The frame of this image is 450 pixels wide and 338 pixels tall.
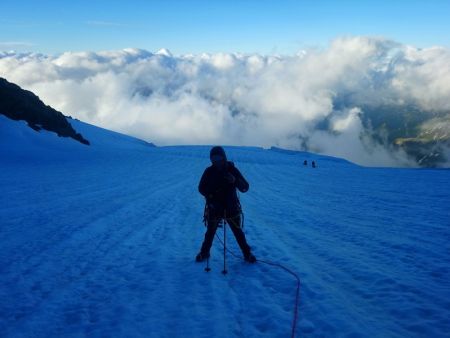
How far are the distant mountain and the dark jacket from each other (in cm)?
4850

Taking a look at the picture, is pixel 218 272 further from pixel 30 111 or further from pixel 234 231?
pixel 30 111

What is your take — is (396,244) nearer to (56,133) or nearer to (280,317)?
(280,317)

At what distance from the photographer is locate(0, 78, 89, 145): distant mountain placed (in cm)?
4862

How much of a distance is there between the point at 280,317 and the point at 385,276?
2.49m

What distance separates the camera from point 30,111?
5000 centimetres

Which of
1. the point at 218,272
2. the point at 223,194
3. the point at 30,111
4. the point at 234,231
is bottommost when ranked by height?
the point at 218,272

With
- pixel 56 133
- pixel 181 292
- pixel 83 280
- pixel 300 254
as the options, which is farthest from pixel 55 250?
pixel 56 133

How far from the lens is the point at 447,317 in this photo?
478 cm

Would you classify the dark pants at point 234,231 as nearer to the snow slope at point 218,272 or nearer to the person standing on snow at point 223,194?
the person standing on snow at point 223,194

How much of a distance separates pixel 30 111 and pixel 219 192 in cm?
5109

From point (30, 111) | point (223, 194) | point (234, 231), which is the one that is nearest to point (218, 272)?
point (234, 231)

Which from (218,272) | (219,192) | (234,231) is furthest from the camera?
(234,231)

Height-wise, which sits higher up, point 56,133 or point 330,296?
point 56,133

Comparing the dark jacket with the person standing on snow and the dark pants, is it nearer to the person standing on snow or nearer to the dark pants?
the person standing on snow
